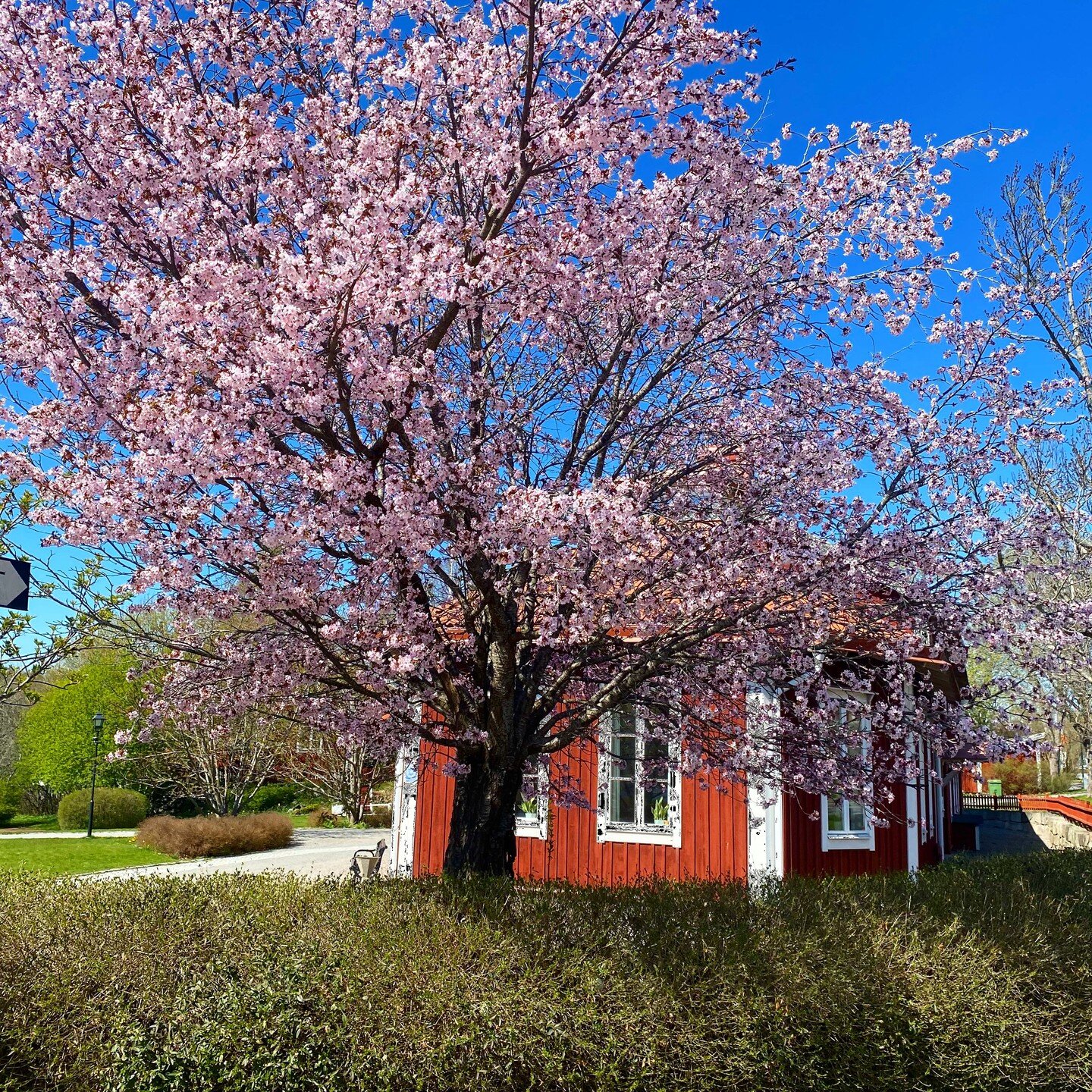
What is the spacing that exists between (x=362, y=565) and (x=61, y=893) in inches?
102

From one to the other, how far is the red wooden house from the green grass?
734 inches

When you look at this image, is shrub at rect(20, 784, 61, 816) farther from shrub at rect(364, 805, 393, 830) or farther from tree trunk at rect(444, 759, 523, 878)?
tree trunk at rect(444, 759, 523, 878)

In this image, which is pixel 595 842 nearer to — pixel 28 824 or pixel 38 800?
pixel 28 824

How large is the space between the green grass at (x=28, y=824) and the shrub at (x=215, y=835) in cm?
798

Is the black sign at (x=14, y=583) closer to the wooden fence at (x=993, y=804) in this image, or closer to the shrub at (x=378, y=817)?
the shrub at (x=378, y=817)

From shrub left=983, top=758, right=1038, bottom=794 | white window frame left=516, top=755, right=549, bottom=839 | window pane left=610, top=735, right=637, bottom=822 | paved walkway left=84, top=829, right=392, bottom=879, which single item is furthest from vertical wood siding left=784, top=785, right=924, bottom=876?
shrub left=983, top=758, right=1038, bottom=794

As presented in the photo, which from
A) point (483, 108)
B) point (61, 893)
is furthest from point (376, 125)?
point (61, 893)

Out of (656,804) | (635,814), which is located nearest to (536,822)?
(635,814)

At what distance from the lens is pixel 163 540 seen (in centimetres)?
549

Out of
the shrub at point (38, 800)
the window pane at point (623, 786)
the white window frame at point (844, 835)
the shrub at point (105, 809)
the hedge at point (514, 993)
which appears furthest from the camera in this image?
the shrub at point (38, 800)

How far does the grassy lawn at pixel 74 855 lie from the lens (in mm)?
18203

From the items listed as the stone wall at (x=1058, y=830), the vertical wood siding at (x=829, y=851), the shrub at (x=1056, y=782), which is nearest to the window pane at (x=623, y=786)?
the vertical wood siding at (x=829, y=851)

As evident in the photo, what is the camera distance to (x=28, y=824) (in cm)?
2927

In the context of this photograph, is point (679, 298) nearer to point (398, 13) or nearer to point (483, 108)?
point (483, 108)
